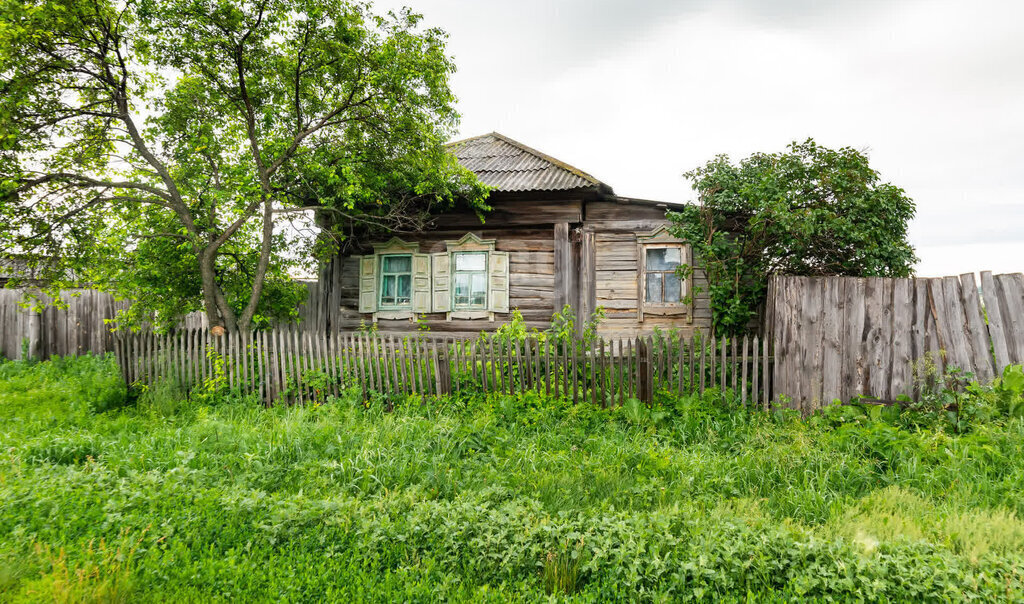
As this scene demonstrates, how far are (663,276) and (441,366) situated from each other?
19.5 feet

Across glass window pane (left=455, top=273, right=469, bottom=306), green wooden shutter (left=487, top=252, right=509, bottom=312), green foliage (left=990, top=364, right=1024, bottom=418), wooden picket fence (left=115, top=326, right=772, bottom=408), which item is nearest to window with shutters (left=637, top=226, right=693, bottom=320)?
green wooden shutter (left=487, top=252, right=509, bottom=312)

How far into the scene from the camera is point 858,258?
7781mm

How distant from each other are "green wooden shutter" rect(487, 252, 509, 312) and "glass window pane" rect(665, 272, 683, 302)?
365 cm

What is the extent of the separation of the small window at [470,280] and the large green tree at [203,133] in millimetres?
2505

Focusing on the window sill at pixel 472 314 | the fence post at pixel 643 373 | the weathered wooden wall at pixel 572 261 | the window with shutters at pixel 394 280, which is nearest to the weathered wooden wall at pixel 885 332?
the fence post at pixel 643 373

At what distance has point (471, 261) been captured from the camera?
12.0 m

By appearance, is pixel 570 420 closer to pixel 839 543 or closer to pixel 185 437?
pixel 839 543

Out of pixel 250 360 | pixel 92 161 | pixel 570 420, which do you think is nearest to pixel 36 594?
pixel 570 420

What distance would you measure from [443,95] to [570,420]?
5985 millimetres

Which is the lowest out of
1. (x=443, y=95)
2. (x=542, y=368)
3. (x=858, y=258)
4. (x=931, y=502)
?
(x=931, y=502)

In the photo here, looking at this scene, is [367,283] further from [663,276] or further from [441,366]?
[663,276]

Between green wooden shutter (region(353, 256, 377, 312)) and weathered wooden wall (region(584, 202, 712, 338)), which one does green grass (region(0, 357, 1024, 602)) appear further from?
green wooden shutter (region(353, 256, 377, 312))

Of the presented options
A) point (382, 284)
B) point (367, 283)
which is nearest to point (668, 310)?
point (382, 284)

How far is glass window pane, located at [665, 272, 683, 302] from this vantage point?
1122cm
